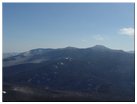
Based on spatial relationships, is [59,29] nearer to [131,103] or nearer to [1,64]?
[1,64]

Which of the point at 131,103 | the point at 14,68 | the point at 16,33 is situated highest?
the point at 16,33

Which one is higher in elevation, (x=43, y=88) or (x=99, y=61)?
(x=99, y=61)

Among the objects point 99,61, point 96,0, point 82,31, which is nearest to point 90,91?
point 99,61

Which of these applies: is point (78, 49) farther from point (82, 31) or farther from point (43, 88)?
point (43, 88)

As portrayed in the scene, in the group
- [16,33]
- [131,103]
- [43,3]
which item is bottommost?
[131,103]

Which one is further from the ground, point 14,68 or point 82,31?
point 82,31

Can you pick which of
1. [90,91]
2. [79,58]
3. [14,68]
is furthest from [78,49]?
[14,68]
